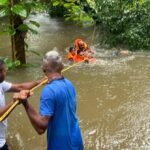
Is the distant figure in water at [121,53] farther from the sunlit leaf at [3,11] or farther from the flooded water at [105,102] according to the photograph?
the sunlit leaf at [3,11]

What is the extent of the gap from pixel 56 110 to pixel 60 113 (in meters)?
0.05

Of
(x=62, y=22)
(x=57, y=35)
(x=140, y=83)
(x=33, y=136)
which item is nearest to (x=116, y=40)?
(x=57, y=35)

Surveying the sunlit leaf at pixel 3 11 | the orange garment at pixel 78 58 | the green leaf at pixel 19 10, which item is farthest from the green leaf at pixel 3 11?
the orange garment at pixel 78 58

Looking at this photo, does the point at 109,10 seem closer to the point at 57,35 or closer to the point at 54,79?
the point at 57,35

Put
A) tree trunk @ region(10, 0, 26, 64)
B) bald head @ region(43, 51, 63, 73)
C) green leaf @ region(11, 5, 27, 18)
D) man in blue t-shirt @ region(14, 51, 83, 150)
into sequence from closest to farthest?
1. man in blue t-shirt @ region(14, 51, 83, 150)
2. bald head @ region(43, 51, 63, 73)
3. green leaf @ region(11, 5, 27, 18)
4. tree trunk @ region(10, 0, 26, 64)

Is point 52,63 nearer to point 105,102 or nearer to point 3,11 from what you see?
point 105,102

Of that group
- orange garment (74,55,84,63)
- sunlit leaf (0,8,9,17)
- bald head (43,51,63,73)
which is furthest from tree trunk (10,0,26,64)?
bald head (43,51,63,73)

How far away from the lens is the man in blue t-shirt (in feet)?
10.4

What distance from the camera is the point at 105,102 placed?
22.9ft

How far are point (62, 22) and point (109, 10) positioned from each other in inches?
156

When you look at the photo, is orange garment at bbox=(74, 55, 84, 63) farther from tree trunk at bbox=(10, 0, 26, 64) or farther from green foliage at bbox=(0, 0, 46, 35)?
green foliage at bbox=(0, 0, 46, 35)

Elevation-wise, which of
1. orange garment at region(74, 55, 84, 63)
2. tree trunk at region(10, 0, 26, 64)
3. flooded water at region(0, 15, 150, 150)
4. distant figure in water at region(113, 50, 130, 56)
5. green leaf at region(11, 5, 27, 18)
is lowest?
flooded water at region(0, 15, 150, 150)

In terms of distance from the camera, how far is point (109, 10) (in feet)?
38.5

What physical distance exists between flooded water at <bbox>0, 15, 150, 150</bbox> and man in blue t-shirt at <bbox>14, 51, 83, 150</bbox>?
194 cm
